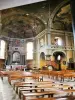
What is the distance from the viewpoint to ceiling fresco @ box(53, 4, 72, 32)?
1266 centimetres

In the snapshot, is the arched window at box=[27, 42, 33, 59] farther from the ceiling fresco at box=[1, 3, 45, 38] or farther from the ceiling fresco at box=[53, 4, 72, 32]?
the ceiling fresco at box=[53, 4, 72, 32]

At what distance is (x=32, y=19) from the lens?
13.5 m

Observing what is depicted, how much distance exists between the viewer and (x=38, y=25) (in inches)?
545

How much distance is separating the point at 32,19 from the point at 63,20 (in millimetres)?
2523

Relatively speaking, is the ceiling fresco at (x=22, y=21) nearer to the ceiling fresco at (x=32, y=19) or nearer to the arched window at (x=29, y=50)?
the ceiling fresco at (x=32, y=19)

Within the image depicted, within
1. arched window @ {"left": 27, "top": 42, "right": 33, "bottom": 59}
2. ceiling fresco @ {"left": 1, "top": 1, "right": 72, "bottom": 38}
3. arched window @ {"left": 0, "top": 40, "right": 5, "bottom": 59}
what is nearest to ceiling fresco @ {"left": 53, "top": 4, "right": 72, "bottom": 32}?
ceiling fresco @ {"left": 1, "top": 1, "right": 72, "bottom": 38}

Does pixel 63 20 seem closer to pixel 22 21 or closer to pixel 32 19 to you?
pixel 32 19

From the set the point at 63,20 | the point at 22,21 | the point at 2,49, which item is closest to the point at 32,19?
the point at 22,21

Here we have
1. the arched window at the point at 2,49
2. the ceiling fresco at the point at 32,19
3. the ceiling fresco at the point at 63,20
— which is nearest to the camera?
the ceiling fresco at the point at 63,20

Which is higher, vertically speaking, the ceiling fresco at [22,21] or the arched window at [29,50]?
the ceiling fresco at [22,21]

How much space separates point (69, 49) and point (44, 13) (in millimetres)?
3611

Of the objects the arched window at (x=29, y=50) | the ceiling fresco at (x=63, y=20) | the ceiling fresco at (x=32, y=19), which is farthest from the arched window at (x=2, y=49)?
the ceiling fresco at (x=63, y=20)

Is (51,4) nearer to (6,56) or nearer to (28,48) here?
(28,48)

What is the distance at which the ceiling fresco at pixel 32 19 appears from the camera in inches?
504
